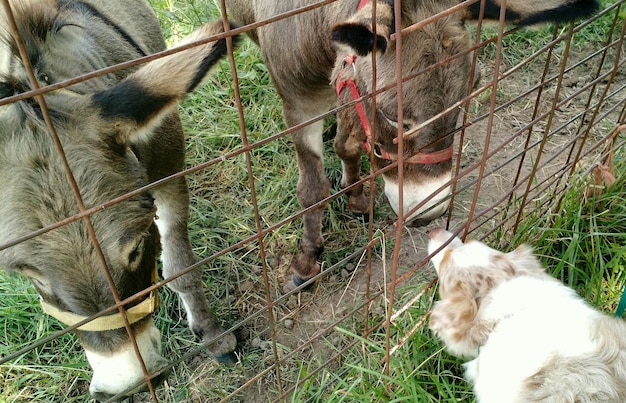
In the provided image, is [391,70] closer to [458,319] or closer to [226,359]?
[458,319]

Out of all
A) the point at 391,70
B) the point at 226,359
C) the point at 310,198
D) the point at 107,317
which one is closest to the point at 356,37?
the point at 391,70

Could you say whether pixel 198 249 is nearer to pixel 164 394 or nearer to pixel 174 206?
pixel 174 206

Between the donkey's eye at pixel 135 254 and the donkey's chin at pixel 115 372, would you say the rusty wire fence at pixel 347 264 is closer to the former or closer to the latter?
the donkey's chin at pixel 115 372

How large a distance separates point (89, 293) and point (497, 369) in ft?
4.43

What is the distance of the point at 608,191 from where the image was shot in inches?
108

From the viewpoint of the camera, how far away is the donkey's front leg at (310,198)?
3.05 metres

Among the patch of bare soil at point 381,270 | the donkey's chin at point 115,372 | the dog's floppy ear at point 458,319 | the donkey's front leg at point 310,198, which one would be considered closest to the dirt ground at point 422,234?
the patch of bare soil at point 381,270

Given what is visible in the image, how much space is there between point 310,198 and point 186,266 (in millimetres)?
852

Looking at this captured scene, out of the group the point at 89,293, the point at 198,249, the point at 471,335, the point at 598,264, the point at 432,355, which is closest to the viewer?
the point at 89,293

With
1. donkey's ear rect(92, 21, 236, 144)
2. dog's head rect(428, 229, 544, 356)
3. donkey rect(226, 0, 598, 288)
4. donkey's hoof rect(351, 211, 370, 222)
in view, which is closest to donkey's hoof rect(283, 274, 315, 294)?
donkey's hoof rect(351, 211, 370, 222)

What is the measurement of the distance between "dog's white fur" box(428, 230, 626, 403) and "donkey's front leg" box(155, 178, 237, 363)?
4.37 feet

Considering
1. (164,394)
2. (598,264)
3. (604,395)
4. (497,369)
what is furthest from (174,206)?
(598,264)

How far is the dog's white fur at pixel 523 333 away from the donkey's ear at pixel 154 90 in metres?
1.16

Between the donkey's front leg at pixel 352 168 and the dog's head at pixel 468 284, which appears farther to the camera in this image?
the donkey's front leg at pixel 352 168
